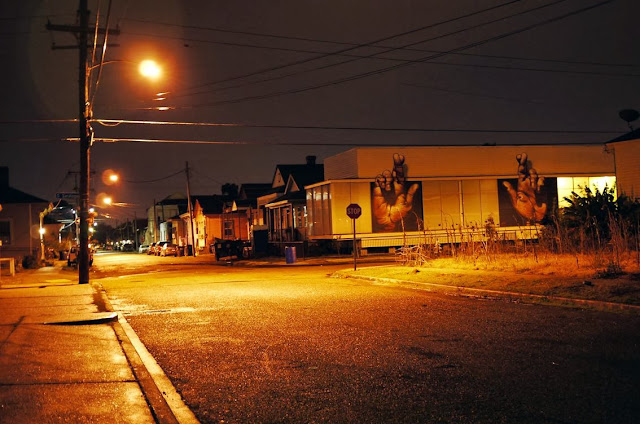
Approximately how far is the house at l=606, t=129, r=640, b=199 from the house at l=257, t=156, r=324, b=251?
21.4 metres

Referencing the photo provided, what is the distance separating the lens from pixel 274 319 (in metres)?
12.3

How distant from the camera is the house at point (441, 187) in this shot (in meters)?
41.4

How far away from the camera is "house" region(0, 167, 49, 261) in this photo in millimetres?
38031

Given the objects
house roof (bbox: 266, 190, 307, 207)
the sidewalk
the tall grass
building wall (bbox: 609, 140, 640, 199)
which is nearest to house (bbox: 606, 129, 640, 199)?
building wall (bbox: 609, 140, 640, 199)

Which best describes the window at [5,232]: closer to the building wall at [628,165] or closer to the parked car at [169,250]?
the parked car at [169,250]

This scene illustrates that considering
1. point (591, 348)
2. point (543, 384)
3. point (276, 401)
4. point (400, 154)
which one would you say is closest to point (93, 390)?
point (276, 401)

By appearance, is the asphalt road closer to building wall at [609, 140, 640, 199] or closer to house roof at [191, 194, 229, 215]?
building wall at [609, 140, 640, 199]

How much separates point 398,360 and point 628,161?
84.9 ft

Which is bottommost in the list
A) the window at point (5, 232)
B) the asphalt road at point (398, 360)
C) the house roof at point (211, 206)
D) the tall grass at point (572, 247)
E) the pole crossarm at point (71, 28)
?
the asphalt road at point (398, 360)

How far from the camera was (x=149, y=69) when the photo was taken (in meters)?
18.0

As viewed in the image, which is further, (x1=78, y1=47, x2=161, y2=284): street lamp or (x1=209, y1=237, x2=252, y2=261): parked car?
(x1=209, y1=237, x2=252, y2=261): parked car

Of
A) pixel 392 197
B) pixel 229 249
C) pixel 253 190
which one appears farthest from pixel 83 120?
pixel 253 190

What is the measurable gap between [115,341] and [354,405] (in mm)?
5659

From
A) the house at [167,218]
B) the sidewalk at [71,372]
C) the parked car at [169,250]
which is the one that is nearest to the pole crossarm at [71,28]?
the sidewalk at [71,372]
